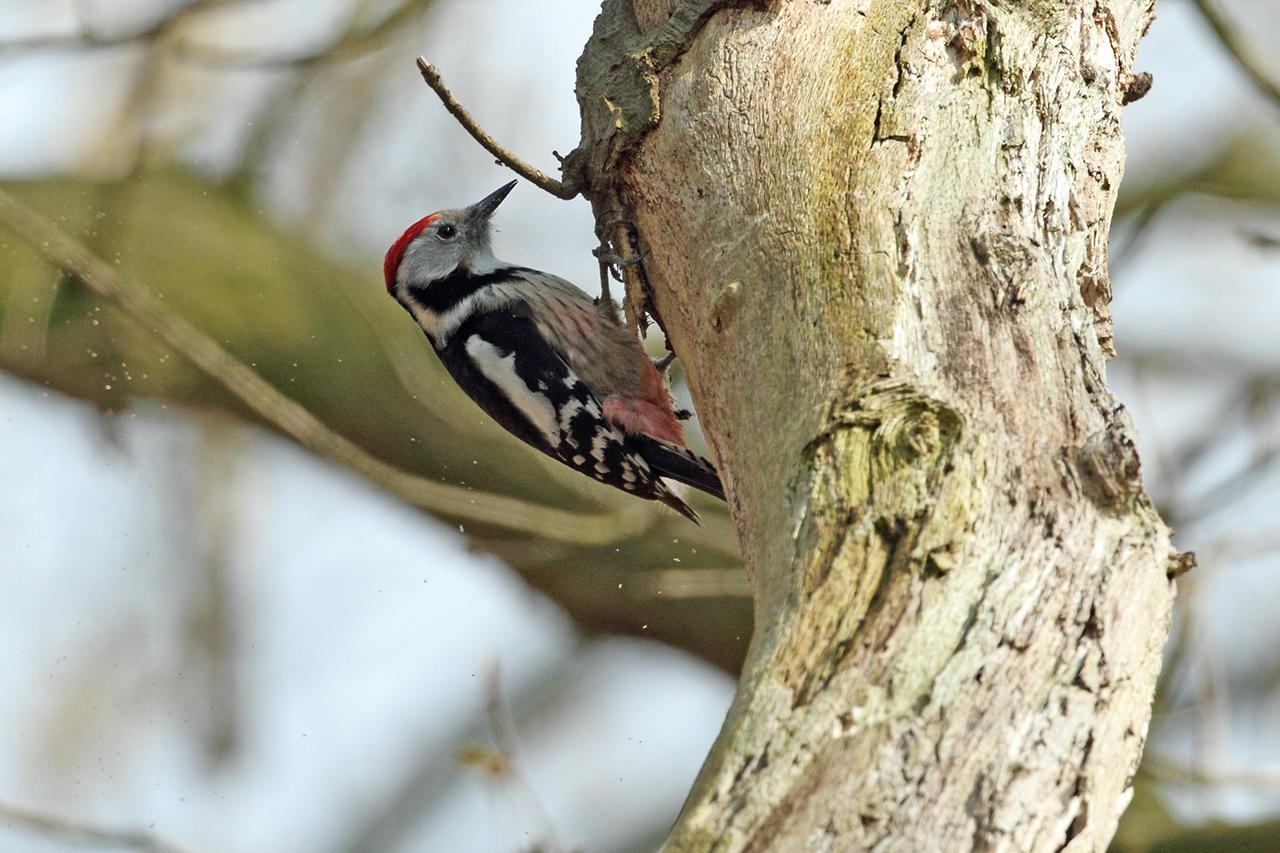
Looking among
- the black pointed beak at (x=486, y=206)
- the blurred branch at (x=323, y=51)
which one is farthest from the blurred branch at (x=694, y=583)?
the blurred branch at (x=323, y=51)

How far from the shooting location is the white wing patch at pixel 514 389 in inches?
182

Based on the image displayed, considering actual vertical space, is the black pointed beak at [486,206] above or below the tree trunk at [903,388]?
above

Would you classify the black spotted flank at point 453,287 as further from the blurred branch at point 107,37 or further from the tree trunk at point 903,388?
the tree trunk at point 903,388

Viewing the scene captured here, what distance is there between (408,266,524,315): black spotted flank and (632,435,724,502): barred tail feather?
0.96m

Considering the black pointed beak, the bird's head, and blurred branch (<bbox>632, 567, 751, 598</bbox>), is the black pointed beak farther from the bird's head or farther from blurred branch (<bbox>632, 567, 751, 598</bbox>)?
blurred branch (<bbox>632, 567, 751, 598</bbox>)

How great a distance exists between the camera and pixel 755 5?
2.98m

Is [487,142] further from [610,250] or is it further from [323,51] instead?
[323,51]

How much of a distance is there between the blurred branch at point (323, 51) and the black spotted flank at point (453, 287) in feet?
3.28

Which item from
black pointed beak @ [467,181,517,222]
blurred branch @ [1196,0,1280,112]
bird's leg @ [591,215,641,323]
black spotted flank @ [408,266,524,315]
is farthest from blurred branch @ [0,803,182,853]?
blurred branch @ [1196,0,1280,112]

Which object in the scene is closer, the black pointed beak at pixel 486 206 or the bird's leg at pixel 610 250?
the bird's leg at pixel 610 250

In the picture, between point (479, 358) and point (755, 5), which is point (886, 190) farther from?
point (479, 358)

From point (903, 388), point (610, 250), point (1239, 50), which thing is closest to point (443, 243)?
point (610, 250)

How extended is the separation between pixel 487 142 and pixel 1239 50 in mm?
3241

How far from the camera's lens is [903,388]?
2.11m
